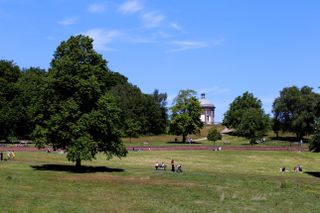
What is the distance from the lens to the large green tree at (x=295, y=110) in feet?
458

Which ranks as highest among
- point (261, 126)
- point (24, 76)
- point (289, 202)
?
point (24, 76)

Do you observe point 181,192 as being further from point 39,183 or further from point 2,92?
point 2,92

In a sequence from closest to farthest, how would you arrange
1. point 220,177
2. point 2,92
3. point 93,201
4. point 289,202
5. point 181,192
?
1. point 93,201
2. point 289,202
3. point 181,192
4. point 220,177
5. point 2,92

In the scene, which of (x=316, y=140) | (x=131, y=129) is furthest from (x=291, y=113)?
(x=316, y=140)

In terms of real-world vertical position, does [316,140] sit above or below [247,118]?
below

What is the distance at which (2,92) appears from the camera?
11588cm

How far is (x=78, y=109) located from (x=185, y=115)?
240 feet

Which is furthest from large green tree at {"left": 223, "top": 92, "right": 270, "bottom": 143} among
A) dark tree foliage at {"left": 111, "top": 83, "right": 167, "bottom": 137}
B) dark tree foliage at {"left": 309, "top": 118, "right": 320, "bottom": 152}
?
dark tree foliage at {"left": 309, "top": 118, "right": 320, "bottom": 152}

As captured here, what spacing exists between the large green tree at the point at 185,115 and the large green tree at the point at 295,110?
2678cm

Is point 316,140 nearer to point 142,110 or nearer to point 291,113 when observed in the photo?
point 291,113

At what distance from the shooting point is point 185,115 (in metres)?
132

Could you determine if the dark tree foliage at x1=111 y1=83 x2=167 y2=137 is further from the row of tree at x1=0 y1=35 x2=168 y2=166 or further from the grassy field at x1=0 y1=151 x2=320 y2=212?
the row of tree at x1=0 y1=35 x2=168 y2=166

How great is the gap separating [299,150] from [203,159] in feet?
80.1

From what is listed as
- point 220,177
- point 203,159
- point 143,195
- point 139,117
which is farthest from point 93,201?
point 139,117
